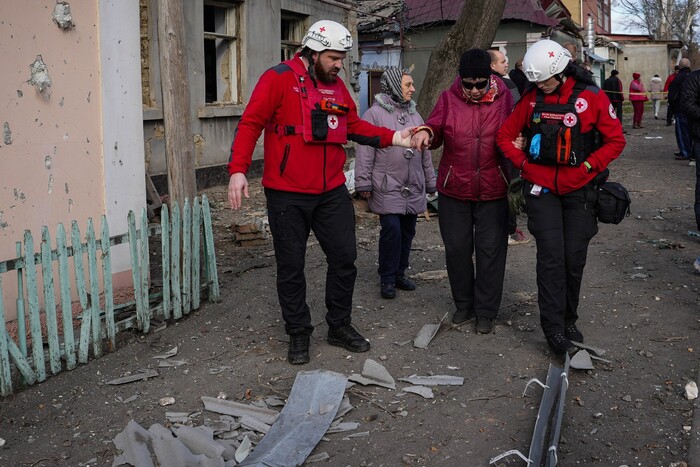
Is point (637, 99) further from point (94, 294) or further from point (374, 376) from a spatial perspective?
point (94, 294)

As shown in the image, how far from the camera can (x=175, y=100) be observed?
6.94 meters

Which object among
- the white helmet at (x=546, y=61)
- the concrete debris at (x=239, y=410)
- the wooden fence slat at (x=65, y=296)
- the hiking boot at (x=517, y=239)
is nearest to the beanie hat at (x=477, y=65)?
the white helmet at (x=546, y=61)

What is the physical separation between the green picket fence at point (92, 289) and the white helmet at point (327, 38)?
1.79 meters

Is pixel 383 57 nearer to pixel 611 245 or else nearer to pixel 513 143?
pixel 611 245

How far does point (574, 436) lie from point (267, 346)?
234 cm

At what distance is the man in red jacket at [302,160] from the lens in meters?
5.20

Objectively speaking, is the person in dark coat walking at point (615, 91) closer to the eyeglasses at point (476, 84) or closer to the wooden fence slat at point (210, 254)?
the wooden fence slat at point (210, 254)

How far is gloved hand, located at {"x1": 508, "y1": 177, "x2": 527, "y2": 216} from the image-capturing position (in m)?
5.65

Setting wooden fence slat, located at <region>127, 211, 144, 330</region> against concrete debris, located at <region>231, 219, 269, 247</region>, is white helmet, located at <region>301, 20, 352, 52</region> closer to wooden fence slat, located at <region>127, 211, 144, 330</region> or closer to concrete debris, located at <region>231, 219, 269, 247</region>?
wooden fence slat, located at <region>127, 211, 144, 330</region>

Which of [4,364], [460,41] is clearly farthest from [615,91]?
[4,364]

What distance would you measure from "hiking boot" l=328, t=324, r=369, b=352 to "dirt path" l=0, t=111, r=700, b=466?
0.21 feet

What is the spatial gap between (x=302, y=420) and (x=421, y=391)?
82 centimetres

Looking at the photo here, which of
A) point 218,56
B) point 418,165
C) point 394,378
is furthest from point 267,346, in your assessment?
point 218,56

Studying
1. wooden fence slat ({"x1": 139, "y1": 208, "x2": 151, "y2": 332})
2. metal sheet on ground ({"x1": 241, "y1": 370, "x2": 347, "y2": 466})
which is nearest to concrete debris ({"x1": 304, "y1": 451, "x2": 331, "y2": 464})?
metal sheet on ground ({"x1": 241, "y1": 370, "x2": 347, "y2": 466})
